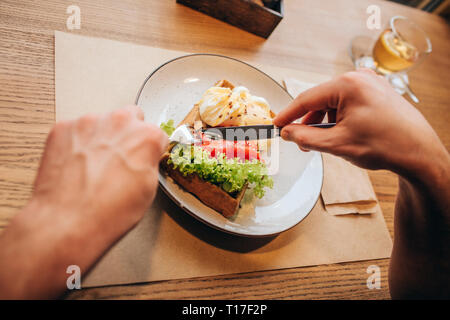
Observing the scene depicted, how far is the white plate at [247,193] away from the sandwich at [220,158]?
6 centimetres

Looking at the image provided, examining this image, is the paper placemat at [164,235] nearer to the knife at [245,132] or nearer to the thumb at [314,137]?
the knife at [245,132]

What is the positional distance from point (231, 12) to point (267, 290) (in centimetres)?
158

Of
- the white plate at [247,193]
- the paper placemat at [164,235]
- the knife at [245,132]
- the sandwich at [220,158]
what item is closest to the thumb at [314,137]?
the knife at [245,132]

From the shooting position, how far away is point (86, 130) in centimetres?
69

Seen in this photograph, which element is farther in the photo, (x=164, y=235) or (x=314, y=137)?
(x=164, y=235)

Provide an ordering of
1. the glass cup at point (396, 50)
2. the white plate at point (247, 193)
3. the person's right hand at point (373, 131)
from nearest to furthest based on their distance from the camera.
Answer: the person's right hand at point (373, 131), the white plate at point (247, 193), the glass cup at point (396, 50)

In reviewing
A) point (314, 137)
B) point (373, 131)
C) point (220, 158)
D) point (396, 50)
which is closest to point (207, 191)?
point (220, 158)

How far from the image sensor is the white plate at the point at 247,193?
1.12 metres

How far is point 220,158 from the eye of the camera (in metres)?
1.17

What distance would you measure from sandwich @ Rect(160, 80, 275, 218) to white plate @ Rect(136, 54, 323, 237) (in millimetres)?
55

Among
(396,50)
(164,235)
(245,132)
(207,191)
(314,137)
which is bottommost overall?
(164,235)

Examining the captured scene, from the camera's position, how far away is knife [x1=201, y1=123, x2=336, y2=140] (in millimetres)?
1162

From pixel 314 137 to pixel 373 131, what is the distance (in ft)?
0.60

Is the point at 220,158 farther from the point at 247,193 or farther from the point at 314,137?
the point at 314,137
